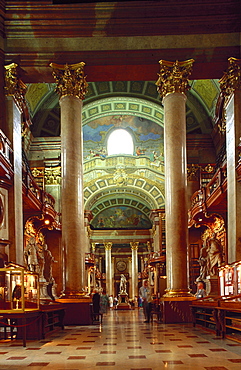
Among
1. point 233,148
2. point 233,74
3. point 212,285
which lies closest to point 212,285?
point 212,285

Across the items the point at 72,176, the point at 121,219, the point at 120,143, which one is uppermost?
the point at 120,143

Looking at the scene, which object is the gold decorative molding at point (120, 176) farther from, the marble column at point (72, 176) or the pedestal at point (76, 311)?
the pedestal at point (76, 311)

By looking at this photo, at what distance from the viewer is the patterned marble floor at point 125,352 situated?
643cm

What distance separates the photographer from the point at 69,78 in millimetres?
14430

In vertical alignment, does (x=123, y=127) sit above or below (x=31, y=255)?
above

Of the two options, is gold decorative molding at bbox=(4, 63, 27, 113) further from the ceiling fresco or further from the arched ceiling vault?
the arched ceiling vault

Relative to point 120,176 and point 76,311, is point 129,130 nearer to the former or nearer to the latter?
point 120,176

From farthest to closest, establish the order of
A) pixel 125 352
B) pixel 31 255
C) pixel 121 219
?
pixel 121 219
pixel 31 255
pixel 125 352

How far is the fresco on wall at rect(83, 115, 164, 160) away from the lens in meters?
30.0

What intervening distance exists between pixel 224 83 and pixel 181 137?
7.80 ft

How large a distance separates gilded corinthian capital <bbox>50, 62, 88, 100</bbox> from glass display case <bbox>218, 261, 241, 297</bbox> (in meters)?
6.90

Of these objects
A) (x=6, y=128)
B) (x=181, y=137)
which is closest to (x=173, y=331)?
(x=181, y=137)

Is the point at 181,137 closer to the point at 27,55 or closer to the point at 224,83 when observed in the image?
the point at 224,83

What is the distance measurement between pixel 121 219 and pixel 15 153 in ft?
103
